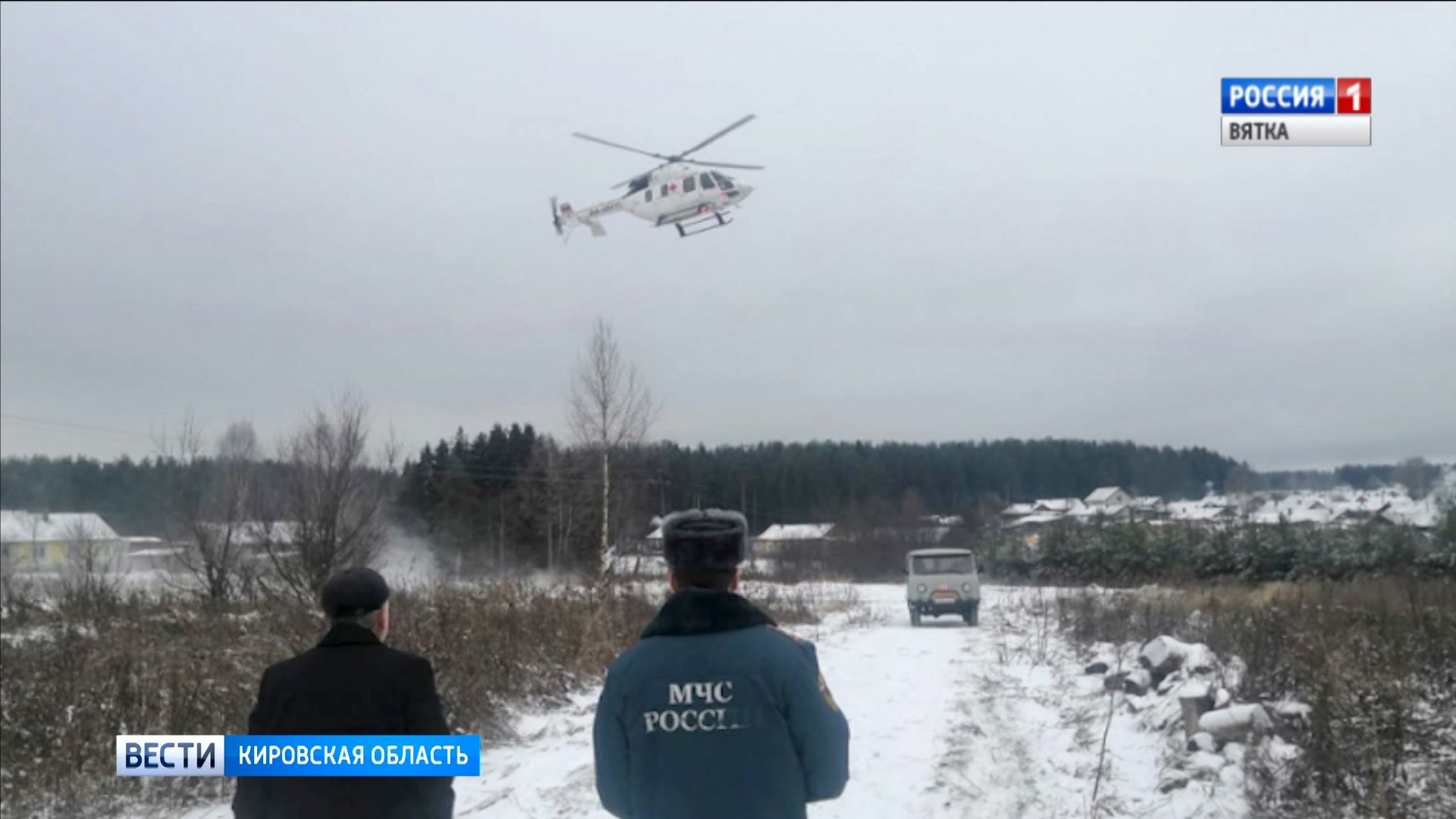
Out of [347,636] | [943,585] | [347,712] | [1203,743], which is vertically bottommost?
[943,585]

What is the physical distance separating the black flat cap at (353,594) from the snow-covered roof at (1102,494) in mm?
39283

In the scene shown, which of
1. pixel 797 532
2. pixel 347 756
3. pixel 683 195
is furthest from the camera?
pixel 797 532

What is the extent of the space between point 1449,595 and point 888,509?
2642cm

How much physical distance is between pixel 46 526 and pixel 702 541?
43.8 meters

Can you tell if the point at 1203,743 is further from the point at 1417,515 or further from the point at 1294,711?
the point at 1417,515

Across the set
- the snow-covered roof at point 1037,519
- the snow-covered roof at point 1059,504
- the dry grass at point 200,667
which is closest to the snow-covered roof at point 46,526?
the dry grass at point 200,667

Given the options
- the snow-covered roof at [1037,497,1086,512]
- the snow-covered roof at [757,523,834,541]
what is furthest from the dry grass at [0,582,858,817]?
the snow-covered roof at [1037,497,1086,512]

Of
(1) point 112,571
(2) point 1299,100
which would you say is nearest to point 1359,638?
(2) point 1299,100

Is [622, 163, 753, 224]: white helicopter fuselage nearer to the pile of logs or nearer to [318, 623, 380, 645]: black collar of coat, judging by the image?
the pile of logs

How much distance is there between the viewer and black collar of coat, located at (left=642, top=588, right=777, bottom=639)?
3.47m

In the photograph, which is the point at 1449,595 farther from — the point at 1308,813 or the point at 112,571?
the point at 112,571

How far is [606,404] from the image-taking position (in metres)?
22.6

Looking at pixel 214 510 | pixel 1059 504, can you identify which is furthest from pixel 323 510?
pixel 1059 504

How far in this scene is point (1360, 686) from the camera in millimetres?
8234
